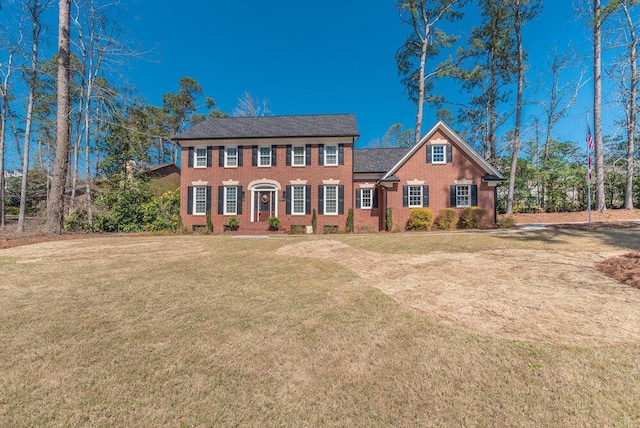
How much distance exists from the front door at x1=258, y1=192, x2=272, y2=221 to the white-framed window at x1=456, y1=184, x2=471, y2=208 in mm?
13114

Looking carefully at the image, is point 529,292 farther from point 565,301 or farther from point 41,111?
point 41,111

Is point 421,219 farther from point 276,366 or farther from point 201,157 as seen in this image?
point 201,157

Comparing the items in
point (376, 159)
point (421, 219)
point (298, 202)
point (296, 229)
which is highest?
point (376, 159)

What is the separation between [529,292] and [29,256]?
533 inches

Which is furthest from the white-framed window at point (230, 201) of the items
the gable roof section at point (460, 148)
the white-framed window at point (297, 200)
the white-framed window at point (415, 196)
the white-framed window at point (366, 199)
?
the white-framed window at point (415, 196)

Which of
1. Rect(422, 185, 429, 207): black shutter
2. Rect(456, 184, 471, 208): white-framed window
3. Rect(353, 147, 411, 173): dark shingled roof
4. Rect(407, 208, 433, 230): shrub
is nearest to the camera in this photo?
Rect(407, 208, 433, 230): shrub

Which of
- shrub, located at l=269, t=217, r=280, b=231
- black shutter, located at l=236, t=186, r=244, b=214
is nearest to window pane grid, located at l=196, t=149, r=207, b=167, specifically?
black shutter, located at l=236, t=186, r=244, b=214

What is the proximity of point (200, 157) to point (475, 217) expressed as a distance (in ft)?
64.2

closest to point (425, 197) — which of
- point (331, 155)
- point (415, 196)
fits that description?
point (415, 196)

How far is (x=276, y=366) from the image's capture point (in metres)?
2.92

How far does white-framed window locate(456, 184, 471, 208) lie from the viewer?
17.7m

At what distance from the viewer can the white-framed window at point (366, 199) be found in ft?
64.1

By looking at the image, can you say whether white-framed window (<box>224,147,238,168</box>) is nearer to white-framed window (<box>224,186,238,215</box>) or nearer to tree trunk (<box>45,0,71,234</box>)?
white-framed window (<box>224,186,238,215</box>)

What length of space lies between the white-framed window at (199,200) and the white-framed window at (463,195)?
58.3 feet
